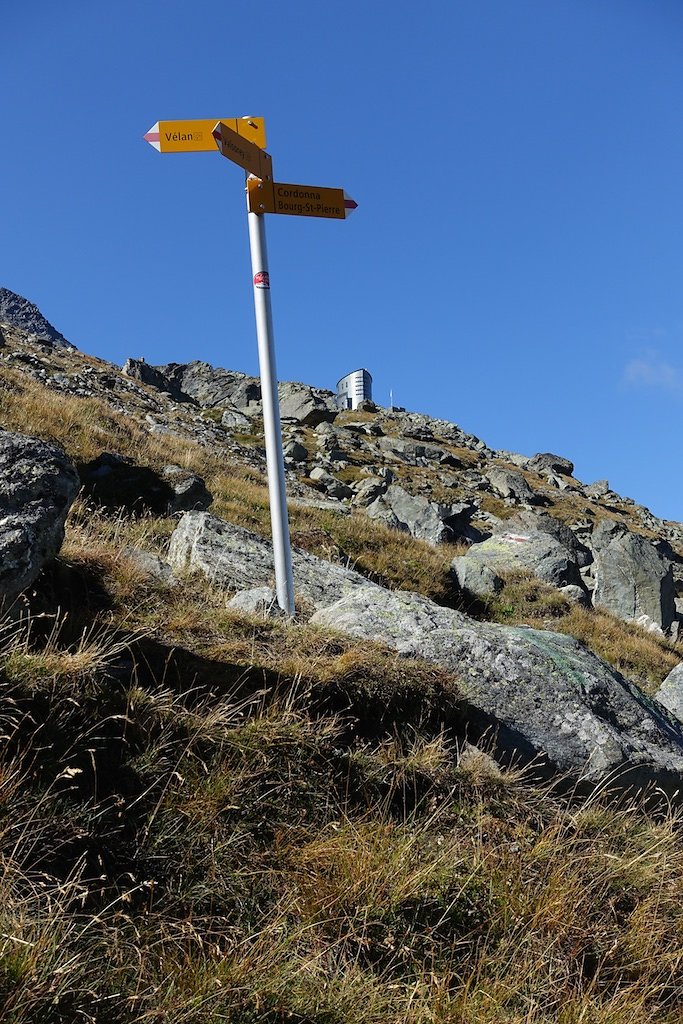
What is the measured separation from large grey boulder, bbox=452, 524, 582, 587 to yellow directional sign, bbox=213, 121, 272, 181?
12563 mm

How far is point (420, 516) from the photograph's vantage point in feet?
80.7

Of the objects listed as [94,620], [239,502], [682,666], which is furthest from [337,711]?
[239,502]

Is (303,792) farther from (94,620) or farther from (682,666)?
(682,666)

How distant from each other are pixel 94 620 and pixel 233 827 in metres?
2.02

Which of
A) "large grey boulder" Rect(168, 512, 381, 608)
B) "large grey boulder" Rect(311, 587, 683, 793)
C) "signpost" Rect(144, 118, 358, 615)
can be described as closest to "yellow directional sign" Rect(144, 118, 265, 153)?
"signpost" Rect(144, 118, 358, 615)

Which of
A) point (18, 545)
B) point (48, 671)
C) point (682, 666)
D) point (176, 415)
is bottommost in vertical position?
point (48, 671)

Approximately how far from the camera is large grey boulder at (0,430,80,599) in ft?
15.3

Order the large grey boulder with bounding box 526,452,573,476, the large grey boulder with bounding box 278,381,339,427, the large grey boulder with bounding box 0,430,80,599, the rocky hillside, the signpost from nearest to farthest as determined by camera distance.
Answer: the rocky hillside
the large grey boulder with bounding box 0,430,80,599
the signpost
the large grey boulder with bounding box 278,381,339,427
the large grey boulder with bounding box 526,452,573,476

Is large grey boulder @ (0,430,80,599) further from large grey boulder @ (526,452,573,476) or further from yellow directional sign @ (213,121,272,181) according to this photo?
large grey boulder @ (526,452,573,476)

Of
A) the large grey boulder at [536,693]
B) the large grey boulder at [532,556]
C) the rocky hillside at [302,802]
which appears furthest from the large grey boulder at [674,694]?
the large grey boulder at [532,556]

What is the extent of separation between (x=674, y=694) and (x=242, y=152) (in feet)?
29.7

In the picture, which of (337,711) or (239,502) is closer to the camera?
(337,711)

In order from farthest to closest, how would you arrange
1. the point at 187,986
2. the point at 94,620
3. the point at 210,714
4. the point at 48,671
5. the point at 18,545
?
the point at 94,620 → the point at 18,545 → the point at 210,714 → the point at 48,671 → the point at 187,986

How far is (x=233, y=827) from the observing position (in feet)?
12.5
